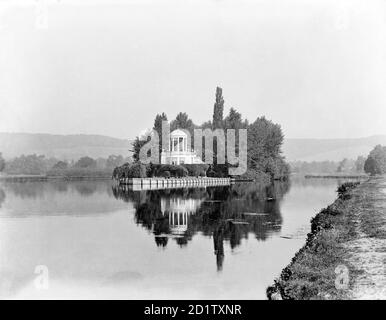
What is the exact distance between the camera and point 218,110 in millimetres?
88688

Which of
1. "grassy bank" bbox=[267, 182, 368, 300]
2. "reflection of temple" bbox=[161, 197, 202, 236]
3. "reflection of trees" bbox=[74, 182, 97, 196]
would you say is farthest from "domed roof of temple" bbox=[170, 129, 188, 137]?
"grassy bank" bbox=[267, 182, 368, 300]

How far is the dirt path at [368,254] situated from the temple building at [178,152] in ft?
235

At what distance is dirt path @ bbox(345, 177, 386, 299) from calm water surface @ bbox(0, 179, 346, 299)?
2223mm

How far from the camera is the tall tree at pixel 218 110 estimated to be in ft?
290

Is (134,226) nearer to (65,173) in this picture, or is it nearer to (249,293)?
Answer: (249,293)

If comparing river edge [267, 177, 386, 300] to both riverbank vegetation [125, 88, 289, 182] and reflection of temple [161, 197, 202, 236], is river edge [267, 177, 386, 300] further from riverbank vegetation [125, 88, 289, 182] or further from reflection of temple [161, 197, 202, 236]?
riverbank vegetation [125, 88, 289, 182]

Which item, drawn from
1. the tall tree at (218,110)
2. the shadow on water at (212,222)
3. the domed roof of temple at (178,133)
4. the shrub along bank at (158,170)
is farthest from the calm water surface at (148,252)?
the domed roof of temple at (178,133)

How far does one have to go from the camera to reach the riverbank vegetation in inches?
3499

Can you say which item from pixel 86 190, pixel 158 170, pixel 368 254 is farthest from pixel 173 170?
pixel 368 254

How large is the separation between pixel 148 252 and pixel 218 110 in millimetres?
72497

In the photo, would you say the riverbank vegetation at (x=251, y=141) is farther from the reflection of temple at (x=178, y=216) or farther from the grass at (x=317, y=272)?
the grass at (x=317, y=272)

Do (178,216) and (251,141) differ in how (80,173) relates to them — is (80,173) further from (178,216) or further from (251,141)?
(178,216)

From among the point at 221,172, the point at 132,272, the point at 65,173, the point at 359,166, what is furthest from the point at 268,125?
the point at 132,272
